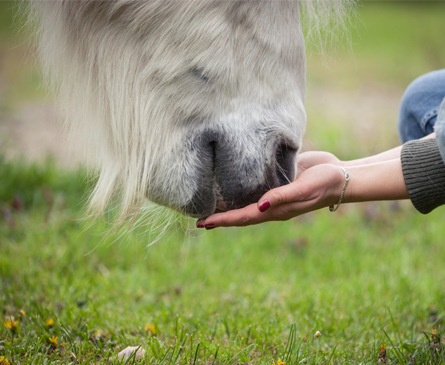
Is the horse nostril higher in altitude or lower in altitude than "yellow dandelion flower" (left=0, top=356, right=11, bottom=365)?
higher

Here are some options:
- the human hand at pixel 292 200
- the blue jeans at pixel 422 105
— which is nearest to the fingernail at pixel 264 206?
the human hand at pixel 292 200

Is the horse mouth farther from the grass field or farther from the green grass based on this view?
the grass field

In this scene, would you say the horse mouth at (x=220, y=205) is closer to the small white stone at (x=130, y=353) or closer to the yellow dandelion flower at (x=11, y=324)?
the small white stone at (x=130, y=353)

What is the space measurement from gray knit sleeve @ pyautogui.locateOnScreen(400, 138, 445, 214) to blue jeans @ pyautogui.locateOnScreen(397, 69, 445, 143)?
44 centimetres

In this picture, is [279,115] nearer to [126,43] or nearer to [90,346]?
[126,43]

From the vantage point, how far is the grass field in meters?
1.65

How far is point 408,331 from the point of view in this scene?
1.94m

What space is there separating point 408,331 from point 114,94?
164cm

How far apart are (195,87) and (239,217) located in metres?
0.48

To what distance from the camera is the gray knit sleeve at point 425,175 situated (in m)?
1.60

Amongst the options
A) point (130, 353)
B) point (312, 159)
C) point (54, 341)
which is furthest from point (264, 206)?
point (54, 341)

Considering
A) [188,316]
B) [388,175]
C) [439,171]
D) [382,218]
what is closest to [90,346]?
[188,316]

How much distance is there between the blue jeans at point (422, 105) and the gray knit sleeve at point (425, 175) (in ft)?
1.45

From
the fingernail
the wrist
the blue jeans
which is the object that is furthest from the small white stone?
the blue jeans
